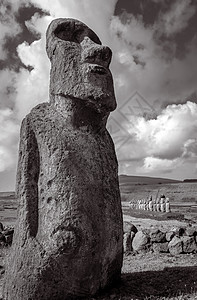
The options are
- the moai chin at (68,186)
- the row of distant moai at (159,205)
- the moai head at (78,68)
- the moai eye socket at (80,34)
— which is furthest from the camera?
the row of distant moai at (159,205)

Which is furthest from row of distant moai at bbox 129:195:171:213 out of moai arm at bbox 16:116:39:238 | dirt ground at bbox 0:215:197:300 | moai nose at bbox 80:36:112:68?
moai arm at bbox 16:116:39:238

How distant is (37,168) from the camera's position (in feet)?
15.6

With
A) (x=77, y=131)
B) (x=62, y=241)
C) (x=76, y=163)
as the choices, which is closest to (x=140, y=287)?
(x=62, y=241)

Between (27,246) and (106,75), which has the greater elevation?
(106,75)

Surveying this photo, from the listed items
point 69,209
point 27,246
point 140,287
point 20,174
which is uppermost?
point 20,174

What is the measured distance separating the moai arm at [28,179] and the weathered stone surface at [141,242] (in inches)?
191

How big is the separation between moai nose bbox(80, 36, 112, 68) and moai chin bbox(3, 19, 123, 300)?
0.05 feet

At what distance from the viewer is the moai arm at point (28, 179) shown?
178 inches

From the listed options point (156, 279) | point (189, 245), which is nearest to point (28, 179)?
point (156, 279)

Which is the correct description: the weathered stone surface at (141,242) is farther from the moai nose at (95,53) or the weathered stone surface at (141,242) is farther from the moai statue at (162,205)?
the moai statue at (162,205)

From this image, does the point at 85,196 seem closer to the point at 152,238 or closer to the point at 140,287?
the point at 140,287

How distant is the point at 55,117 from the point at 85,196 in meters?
1.29

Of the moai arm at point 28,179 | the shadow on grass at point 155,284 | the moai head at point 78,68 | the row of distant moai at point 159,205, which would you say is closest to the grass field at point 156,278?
the shadow on grass at point 155,284

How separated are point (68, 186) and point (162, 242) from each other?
5258 mm
